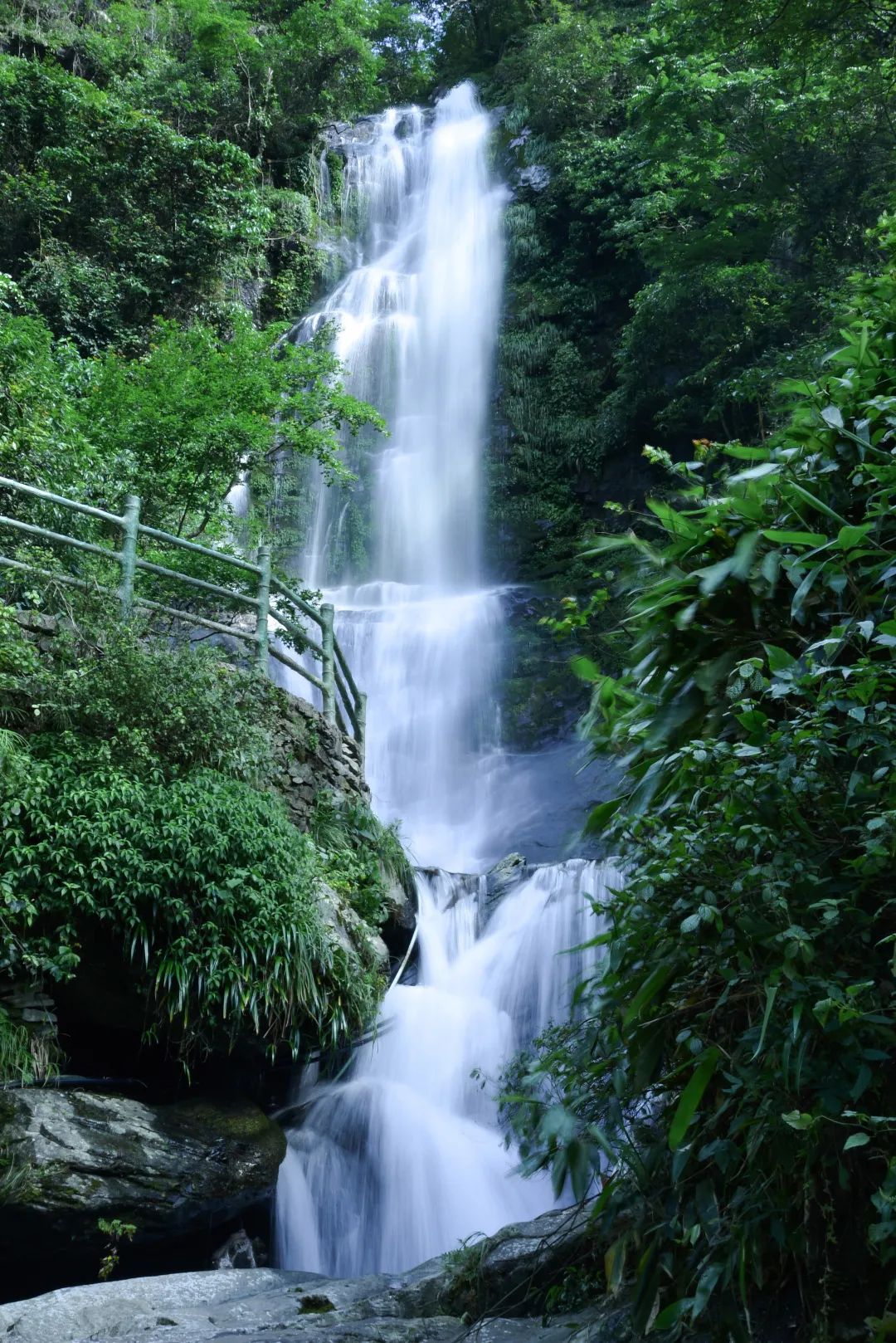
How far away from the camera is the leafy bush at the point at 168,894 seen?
5543 mm

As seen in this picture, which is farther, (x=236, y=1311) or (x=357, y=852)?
(x=357, y=852)

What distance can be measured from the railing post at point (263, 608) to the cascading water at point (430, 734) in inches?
111

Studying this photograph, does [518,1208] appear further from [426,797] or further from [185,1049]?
[426,797]

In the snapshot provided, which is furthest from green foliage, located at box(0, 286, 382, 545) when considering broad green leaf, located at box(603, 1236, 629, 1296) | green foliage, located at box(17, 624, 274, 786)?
broad green leaf, located at box(603, 1236, 629, 1296)

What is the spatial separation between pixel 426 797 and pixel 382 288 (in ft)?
38.8

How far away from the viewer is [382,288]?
21.2 meters

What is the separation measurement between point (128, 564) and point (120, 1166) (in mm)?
3819

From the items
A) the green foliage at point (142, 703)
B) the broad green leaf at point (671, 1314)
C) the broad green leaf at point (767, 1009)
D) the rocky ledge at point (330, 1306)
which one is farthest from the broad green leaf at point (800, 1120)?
the green foliage at point (142, 703)

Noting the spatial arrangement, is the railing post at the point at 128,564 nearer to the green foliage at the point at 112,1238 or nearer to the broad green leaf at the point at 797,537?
the green foliage at the point at 112,1238

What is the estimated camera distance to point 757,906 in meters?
2.12

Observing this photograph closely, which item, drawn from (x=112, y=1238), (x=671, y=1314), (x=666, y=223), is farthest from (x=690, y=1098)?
(x=666, y=223)

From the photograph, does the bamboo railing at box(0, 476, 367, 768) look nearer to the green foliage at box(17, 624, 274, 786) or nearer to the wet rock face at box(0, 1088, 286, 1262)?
the green foliage at box(17, 624, 274, 786)

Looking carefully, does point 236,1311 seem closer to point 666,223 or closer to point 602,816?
point 602,816

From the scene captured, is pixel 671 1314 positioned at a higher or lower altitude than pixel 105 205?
lower
